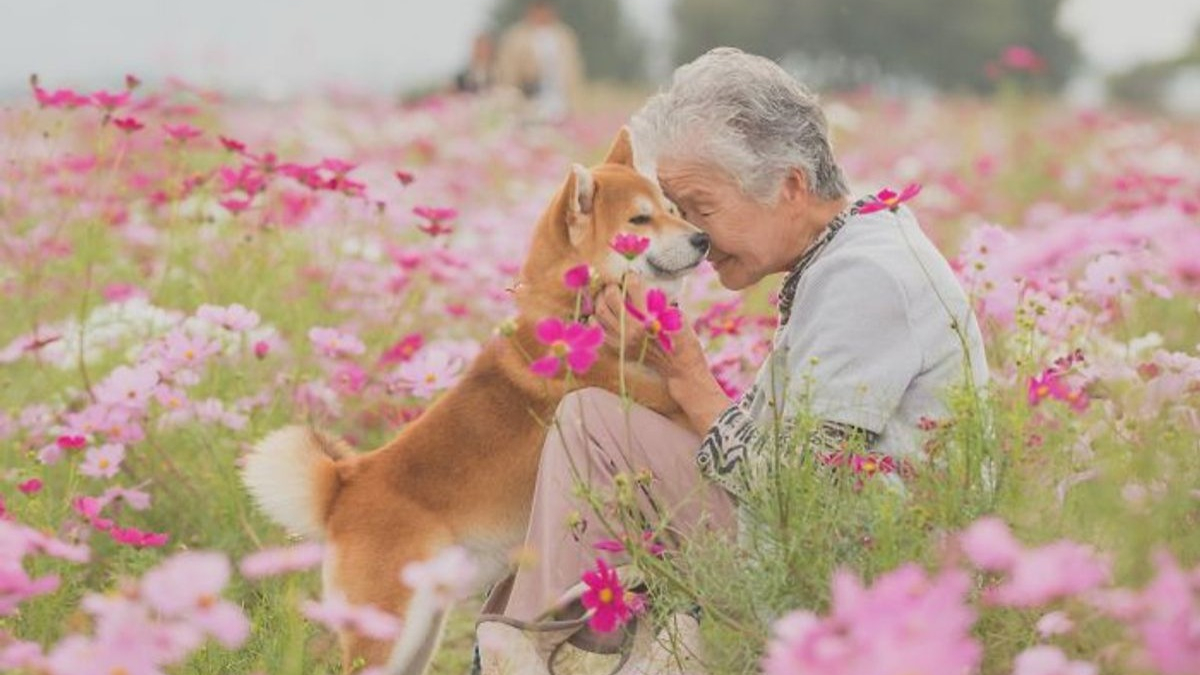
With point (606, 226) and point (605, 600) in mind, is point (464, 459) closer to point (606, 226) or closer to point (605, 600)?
point (606, 226)

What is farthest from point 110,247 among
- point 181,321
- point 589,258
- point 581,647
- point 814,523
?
point 814,523

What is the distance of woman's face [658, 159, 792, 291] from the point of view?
2.86 meters

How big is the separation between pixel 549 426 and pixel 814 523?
918mm

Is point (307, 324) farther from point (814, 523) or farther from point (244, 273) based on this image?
point (814, 523)

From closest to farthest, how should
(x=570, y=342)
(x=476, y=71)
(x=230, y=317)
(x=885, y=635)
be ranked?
(x=885, y=635) < (x=570, y=342) < (x=230, y=317) < (x=476, y=71)

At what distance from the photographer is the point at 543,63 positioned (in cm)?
1273

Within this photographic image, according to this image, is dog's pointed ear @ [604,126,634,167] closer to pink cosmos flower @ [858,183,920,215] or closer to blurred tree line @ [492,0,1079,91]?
pink cosmos flower @ [858,183,920,215]

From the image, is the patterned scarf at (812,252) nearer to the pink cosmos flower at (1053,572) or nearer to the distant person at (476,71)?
the pink cosmos flower at (1053,572)

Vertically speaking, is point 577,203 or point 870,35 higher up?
point 577,203

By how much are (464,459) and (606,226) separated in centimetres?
61

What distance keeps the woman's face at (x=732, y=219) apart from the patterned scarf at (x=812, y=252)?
5 cm

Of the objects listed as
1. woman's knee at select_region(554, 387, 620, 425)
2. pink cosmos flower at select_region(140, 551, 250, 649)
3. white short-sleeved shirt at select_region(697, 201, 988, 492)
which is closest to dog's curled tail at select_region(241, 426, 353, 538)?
woman's knee at select_region(554, 387, 620, 425)

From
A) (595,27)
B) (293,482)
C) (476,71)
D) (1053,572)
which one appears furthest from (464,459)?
(595,27)

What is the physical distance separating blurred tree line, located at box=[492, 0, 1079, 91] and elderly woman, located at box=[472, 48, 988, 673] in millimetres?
38119
